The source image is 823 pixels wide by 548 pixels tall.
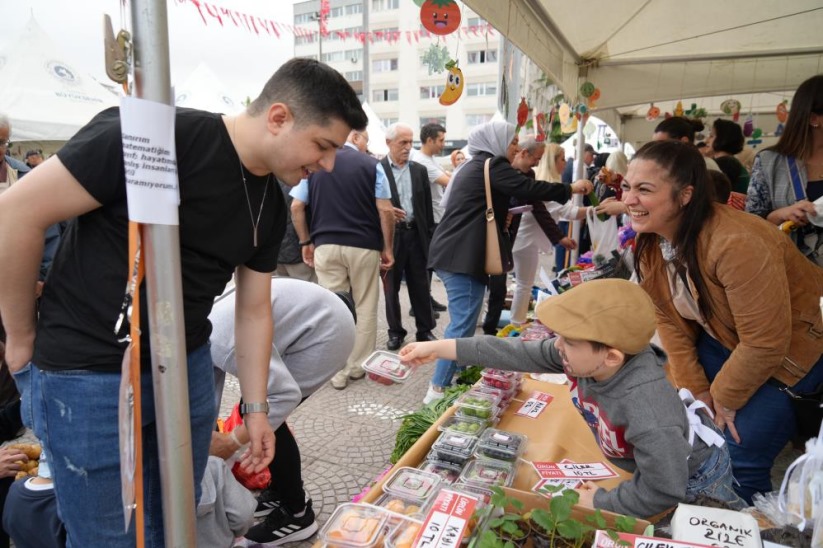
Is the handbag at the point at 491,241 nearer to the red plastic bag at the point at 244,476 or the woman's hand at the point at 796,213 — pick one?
the woman's hand at the point at 796,213

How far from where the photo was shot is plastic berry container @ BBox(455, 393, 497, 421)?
2.07 m

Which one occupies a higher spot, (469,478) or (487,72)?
(487,72)

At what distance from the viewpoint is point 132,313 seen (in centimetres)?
92

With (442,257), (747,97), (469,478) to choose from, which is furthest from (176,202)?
(747,97)

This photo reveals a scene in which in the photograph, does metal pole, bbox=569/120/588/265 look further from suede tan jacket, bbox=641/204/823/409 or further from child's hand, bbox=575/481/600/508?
child's hand, bbox=575/481/600/508

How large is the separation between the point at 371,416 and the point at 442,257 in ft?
3.82

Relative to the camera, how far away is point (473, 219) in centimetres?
342

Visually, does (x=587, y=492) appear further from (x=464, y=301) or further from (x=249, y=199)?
(x=464, y=301)

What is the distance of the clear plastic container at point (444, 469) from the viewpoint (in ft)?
5.69

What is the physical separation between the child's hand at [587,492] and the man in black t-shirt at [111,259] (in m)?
1.22

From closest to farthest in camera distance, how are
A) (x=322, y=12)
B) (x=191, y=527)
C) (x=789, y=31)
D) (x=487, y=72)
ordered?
1. (x=191, y=527)
2. (x=789, y=31)
3. (x=322, y=12)
4. (x=487, y=72)

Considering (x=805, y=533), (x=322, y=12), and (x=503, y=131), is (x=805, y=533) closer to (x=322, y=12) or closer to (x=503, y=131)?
(x=503, y=131)

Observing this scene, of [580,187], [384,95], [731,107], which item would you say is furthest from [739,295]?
[384,95]

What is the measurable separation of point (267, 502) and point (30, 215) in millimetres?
1738
